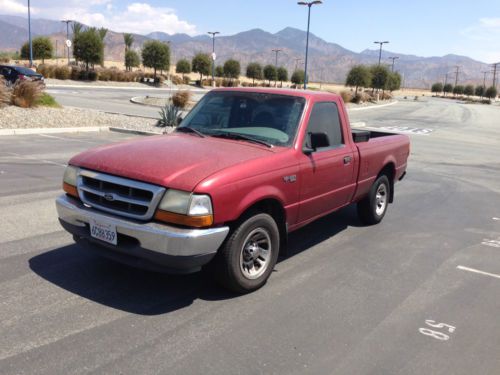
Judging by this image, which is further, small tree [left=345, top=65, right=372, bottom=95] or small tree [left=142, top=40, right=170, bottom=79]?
small tree [left=345, top=65, right=372, bottom=95]

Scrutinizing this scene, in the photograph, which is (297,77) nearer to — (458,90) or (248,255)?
(458,90)

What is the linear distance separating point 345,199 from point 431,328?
224 centimetres

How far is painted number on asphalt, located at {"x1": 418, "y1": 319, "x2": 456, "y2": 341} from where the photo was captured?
398 centimetres

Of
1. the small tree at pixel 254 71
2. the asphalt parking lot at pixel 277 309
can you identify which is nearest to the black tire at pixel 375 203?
the asphalt parking lot at pixel 277 309

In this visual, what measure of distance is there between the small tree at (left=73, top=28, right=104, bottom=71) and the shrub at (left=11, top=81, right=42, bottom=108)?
34.3 m

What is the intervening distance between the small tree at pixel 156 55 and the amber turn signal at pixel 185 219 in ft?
177

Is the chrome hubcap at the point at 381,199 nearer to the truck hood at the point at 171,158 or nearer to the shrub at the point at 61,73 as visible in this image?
the truck hood at the point at 171,158

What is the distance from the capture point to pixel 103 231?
4125mm

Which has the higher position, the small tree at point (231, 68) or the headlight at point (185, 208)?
the small tree at point (231, 68)

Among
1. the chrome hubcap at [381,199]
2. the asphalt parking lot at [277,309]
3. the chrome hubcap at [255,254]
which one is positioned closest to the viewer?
the asphalt parking lot at [277,309]

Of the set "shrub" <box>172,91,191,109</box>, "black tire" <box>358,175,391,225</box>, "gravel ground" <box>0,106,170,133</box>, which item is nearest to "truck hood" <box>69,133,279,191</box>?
"black tire" <box>358,175,391,225</box>

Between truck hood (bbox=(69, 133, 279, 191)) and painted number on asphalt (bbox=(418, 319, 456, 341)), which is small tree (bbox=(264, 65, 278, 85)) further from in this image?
painted number on asphalt (bbox=(418, 319, 456, 341))

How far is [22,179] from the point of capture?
8.62 meters

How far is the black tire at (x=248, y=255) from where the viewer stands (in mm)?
4203
